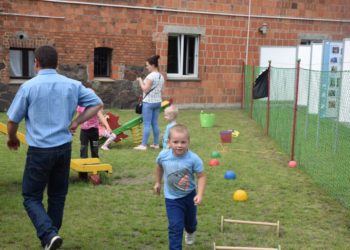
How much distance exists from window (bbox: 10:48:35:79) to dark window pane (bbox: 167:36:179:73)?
4.60m

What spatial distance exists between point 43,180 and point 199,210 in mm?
2297

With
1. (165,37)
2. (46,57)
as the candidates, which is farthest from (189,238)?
(165,37)

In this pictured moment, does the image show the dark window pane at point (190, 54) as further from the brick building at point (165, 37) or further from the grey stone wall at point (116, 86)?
the grey stone wall at point (116, 86)

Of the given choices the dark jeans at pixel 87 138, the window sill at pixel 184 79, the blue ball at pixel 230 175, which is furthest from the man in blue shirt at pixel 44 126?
the window sill at pixel 184 79

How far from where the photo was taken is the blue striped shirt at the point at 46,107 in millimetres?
4527

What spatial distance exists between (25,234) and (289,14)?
16409 millimetres

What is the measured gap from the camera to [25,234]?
539 cm

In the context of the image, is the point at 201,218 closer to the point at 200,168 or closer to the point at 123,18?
the point at 200,168

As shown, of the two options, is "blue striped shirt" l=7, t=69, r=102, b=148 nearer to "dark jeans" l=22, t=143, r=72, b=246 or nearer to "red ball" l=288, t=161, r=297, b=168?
"dark jeans" l=22, t=143, r=72, b=246

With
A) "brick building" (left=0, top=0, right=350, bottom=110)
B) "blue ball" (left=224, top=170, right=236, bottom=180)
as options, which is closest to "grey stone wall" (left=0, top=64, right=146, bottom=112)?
"brick building" (left=0, top=0, right=350, bottom=110)

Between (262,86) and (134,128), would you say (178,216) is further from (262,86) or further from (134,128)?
(262,86)

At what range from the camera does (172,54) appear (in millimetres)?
18281

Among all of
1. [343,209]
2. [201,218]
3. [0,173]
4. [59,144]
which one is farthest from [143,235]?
[0,173]

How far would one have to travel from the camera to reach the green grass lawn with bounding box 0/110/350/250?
211 inches
